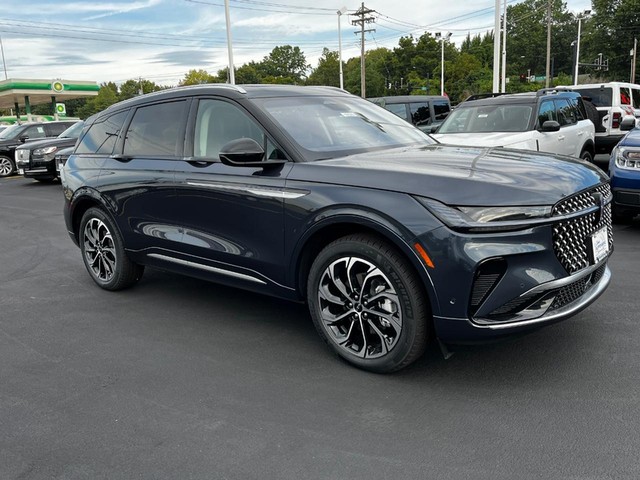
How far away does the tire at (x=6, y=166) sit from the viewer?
20.1 meters

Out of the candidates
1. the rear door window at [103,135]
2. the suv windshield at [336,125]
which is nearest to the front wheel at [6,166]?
the rear door window at [103,135]

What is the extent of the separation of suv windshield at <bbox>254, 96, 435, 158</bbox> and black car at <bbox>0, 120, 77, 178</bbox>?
59.7 feet

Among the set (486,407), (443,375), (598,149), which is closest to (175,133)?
(443,375)

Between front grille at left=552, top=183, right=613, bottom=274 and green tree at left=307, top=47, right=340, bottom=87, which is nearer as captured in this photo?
front grille at left=552, top=183, right=613, bottom=274

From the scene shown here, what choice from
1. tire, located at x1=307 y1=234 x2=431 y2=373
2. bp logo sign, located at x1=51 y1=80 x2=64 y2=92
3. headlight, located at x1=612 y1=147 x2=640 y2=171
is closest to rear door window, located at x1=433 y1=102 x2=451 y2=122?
headlight, located at x1=612 y1=147 x2=640 y2=171

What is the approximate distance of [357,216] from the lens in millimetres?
3367

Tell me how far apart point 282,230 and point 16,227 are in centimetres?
764

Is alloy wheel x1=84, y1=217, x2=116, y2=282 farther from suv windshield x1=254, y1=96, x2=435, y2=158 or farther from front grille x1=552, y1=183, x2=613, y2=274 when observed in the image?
front grille x1=552, y1=183, x2=613, y2=274

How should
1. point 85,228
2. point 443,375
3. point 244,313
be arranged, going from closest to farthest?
point 443,375 → point 244,313 → point 85,228

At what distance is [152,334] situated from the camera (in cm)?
445

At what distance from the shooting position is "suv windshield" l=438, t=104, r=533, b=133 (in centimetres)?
938

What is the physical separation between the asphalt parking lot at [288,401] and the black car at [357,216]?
1.29 ft

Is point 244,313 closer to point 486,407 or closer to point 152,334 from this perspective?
point 152,334

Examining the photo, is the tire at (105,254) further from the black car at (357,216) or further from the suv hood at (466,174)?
Result: the suv hood at (466,174)
